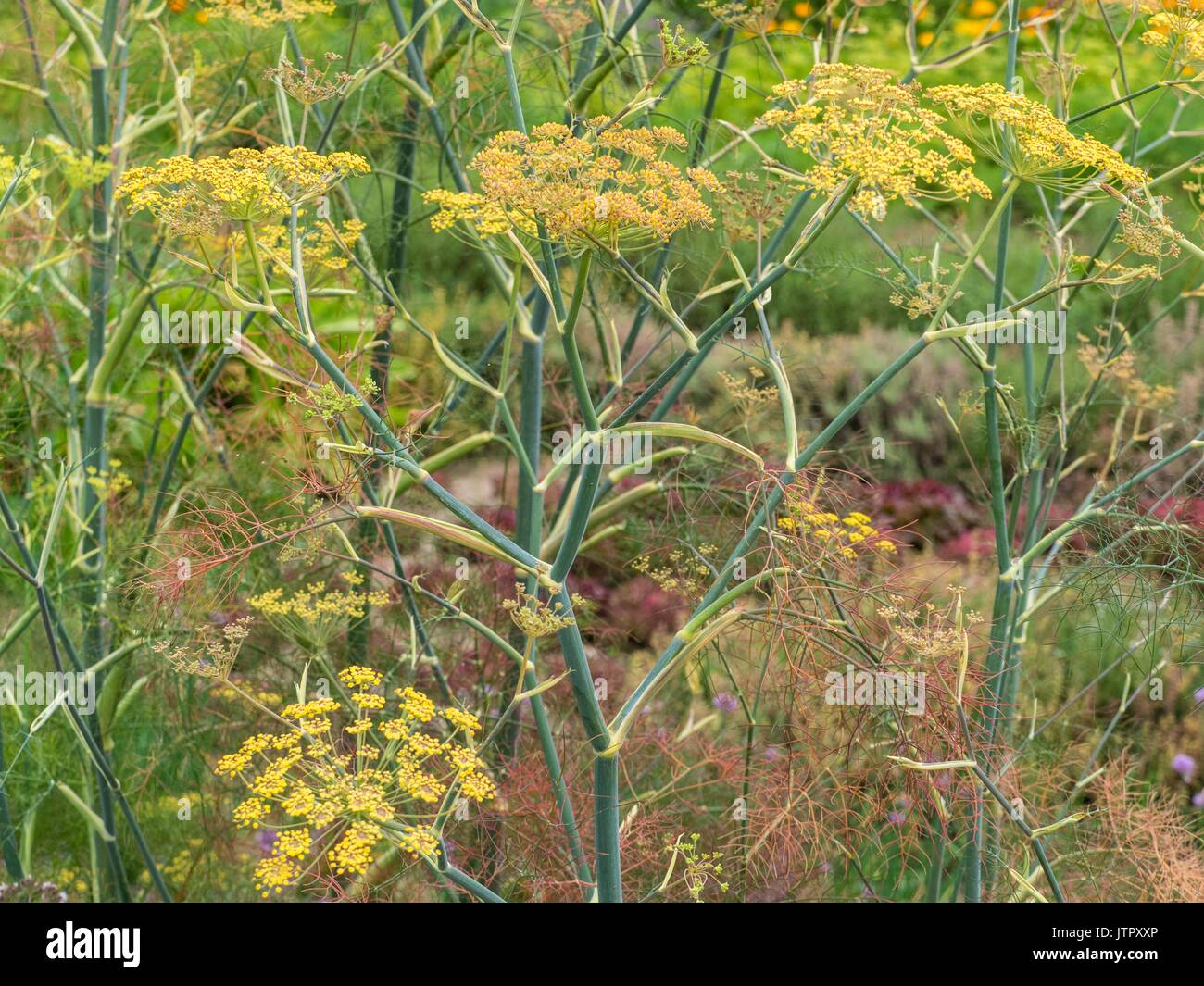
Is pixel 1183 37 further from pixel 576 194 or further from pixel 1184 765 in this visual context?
pixel 1184 765

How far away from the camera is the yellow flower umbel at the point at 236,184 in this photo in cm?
191

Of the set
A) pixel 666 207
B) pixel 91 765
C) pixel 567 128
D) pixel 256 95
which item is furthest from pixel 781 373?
pixel 256 95

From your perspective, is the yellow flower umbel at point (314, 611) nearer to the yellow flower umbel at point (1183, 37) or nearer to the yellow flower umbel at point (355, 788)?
the yellow flower umbel at point (355, 788)

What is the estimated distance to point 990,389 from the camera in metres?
2.52

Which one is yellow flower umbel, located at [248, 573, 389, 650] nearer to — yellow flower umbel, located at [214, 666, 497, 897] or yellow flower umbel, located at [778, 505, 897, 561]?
yellow flower umbel, located at [214, 666, 497, 897]

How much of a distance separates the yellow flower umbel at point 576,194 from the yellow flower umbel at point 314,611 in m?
0.98

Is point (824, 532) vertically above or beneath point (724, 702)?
above

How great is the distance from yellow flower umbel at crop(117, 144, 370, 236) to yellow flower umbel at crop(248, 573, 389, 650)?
0.96 m

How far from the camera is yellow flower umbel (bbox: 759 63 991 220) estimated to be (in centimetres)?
197

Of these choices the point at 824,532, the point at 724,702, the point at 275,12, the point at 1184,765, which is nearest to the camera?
the point at 824,532

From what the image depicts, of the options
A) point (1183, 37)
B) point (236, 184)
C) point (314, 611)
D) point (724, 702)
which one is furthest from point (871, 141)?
point (724, 702)

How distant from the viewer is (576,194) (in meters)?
1.88

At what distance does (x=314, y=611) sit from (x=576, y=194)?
1.31 metres

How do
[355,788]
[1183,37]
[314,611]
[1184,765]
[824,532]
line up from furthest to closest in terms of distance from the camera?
[1184,765], [314,611], [1183,37], [824,532], [355,788]
